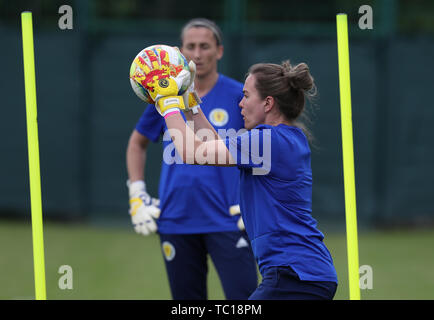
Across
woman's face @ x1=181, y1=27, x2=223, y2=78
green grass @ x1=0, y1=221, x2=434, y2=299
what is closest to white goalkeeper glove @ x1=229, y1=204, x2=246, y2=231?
woman's face @ x1=181, y1=27, x2=223, y2=78

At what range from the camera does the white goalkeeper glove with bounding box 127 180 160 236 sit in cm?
445

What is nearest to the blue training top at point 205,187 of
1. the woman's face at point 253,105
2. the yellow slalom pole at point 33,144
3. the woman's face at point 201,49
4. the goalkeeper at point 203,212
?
the goalkeeper at point 203,212

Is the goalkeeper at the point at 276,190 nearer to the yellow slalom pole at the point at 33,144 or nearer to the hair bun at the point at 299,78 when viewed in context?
the hair bun at the point at 299,78

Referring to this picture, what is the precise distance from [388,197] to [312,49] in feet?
7.13

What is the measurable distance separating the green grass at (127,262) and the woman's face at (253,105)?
317 centimetres

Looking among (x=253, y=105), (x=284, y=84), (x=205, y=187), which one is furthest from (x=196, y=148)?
(x=205, y=187)

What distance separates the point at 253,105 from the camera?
11.2 feet

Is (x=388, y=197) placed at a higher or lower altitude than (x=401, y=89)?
lower

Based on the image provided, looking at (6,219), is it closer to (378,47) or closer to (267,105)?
(378,47)

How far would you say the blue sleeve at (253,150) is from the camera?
10.5ft

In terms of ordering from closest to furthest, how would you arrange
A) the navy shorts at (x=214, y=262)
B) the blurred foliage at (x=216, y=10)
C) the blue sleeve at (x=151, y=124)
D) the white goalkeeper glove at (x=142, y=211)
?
the navy shorts at (x=214, y=262) → the white goalkeeper glove at (x=142, y=211) → the blue sleeve at (x=151, y=124) → the blurred foliage at (x=216, y=10)

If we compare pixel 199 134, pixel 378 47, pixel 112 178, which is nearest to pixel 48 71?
pixel 112 178

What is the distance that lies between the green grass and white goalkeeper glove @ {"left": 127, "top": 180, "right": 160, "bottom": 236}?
1.87m

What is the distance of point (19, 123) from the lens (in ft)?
30.5
